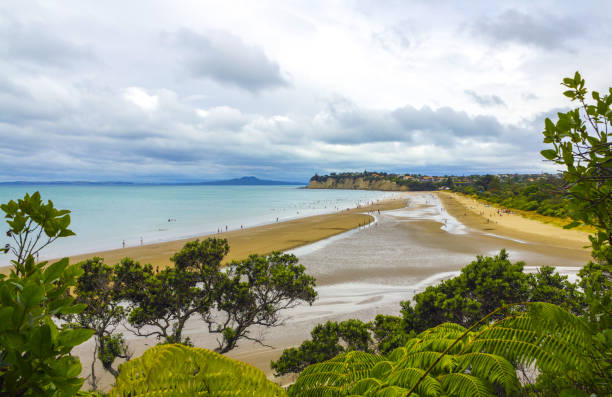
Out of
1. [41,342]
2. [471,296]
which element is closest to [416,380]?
[41,342]

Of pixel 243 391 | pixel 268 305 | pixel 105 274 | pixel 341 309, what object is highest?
pixel 243 391

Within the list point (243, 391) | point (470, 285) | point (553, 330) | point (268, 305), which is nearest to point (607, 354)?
point (553, 330)

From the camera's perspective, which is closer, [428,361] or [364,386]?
[428,361]

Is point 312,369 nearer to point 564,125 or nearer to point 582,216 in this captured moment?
point 582,216

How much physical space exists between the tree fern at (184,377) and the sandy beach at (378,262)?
376 inches

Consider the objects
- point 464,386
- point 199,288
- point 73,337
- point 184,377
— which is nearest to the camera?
point 73,337

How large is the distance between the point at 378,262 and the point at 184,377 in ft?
82.8

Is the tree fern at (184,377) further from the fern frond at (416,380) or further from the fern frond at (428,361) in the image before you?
the fern frond at (428,361)

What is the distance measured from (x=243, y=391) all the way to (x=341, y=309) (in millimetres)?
15265

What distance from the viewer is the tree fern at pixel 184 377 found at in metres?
2.12

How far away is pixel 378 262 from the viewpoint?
2595 cm

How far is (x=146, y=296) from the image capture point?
10.0 metres

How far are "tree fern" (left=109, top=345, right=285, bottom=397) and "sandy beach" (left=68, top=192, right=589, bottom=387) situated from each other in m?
9.56

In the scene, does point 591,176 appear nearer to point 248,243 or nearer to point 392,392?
point 392,392
